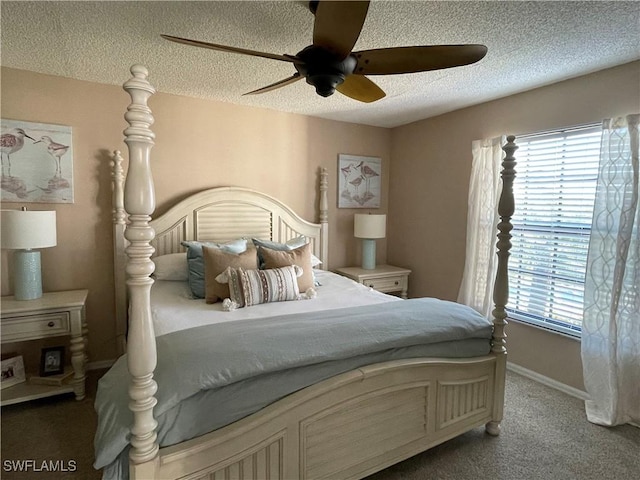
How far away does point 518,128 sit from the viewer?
115 inches

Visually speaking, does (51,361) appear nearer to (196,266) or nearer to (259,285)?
(196,266)

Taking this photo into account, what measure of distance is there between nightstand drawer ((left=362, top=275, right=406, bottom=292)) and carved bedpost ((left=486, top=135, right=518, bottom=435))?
1.62 meters

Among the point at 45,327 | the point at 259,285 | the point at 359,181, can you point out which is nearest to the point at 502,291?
the point at 259,285

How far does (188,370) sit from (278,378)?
35 cm

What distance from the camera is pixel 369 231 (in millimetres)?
3727

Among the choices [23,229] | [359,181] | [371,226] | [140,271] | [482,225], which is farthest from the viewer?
[359,181]

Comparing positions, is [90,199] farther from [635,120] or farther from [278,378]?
[635,120]

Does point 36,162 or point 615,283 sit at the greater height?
point 36,162

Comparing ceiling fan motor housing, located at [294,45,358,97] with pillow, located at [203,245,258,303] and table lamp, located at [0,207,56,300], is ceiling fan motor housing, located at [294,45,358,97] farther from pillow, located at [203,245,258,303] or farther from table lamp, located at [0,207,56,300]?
table lamp, located at [0,207,56,300]

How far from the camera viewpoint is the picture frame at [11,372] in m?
2.38

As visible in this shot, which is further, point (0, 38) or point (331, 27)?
point (0, 38)

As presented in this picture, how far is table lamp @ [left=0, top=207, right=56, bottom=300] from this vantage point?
88.2 inches

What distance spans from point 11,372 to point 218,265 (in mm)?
1620

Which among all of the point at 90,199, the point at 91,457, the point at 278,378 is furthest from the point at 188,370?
the point at 90,199
